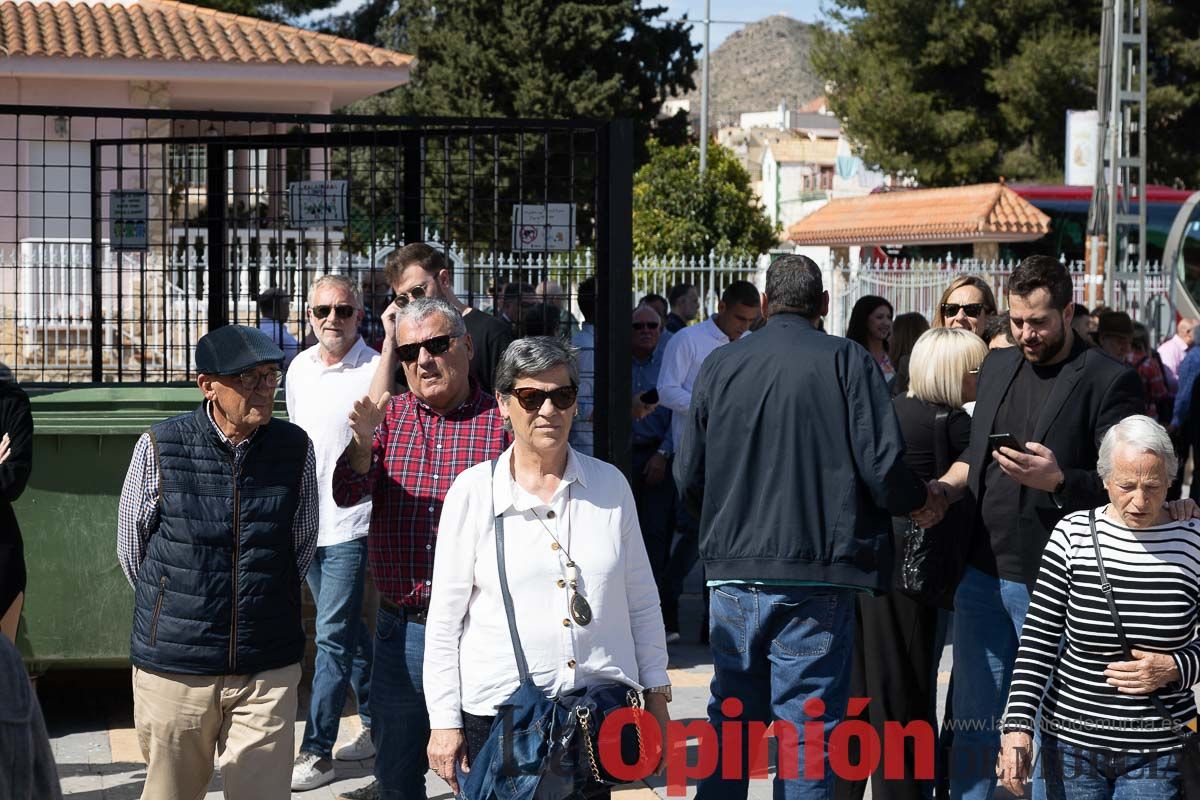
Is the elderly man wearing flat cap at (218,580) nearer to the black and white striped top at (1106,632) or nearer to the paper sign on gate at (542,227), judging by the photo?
the black and white striped top at (1106,632)

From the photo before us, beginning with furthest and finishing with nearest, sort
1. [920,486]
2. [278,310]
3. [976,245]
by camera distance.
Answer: [976,245]
[278,310]
[920,486]

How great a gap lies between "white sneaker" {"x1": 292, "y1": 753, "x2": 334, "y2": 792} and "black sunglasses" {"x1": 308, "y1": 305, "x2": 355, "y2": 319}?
1.74 m

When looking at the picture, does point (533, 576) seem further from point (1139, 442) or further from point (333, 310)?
point (333, 310)

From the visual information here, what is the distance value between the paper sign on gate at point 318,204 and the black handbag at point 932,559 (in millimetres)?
3126

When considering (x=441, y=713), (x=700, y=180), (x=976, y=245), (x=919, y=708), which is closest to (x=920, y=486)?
(x=919, y=708)

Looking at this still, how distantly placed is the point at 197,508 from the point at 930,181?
34730 millimetres

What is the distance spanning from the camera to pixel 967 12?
120 feet

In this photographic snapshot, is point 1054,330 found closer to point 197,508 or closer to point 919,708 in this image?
point 919,708

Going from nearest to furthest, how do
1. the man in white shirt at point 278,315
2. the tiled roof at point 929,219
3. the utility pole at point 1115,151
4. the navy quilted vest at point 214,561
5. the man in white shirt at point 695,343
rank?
the navy quilted vest at point 214,561
the man in white shirt at point 278,315
the man in white shirt at point 695,343
the utility pole at point 1115,151
the tiled roof at point 929,219

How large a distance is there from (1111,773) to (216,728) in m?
2.54

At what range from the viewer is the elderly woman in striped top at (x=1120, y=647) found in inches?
158

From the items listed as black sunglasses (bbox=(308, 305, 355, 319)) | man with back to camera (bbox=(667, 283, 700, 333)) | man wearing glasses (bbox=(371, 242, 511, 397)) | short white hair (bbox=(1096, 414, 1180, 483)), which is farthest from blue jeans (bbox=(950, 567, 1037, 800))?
man with back to camera (bbox=(667, 283, 700, 333))

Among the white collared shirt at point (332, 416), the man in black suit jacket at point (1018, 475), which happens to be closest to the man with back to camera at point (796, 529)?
the man in black suit jacket at point (1018, 475)

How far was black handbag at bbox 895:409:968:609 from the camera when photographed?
4.96m
